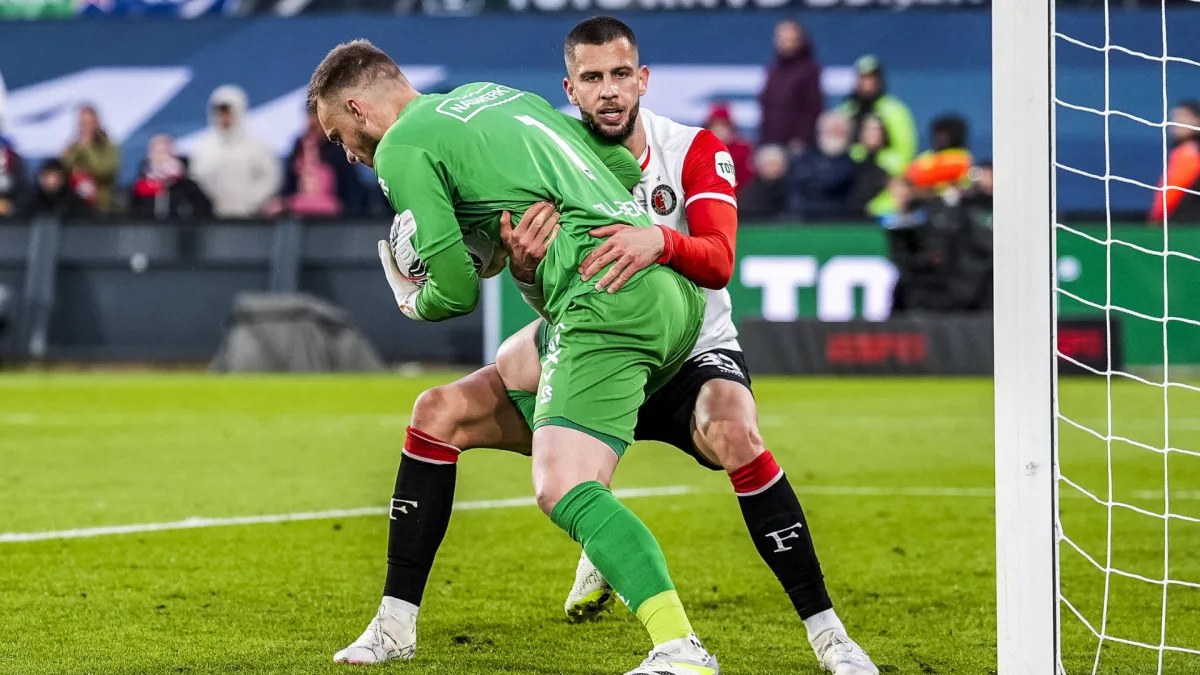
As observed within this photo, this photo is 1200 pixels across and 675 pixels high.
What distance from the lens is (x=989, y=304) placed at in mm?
15422

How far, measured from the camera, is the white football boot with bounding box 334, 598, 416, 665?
13.5 feet

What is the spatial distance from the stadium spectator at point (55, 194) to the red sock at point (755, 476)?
48.3ft

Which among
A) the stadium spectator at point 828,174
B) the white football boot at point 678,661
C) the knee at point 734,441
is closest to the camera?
the white football boot at point 678,661

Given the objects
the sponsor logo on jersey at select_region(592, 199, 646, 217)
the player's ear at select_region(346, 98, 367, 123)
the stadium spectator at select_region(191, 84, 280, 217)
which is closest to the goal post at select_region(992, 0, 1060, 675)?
the sponsor logo on jersey at select_region(592, 199, 646, 217)

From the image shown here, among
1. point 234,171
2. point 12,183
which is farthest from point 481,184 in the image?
point 12,183

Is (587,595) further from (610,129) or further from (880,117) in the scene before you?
(880,117)

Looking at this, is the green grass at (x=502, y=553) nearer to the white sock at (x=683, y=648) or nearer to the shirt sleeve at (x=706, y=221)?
the white sock at (x=683, y=648)

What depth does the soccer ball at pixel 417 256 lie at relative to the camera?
12.6ft

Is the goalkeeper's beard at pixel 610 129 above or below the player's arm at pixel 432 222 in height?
above

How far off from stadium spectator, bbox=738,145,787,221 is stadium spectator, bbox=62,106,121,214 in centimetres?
687

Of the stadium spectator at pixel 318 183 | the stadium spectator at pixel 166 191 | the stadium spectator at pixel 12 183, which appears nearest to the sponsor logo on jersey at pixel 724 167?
the stadium spectator at pixel 166 191

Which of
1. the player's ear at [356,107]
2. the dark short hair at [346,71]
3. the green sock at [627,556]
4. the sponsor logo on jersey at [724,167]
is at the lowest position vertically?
the green sock at [627,556]

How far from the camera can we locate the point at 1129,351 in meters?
15.1

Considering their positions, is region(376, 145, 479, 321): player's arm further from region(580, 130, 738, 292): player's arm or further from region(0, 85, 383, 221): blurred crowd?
region(0, 85, 383, 221): blurred crowd
